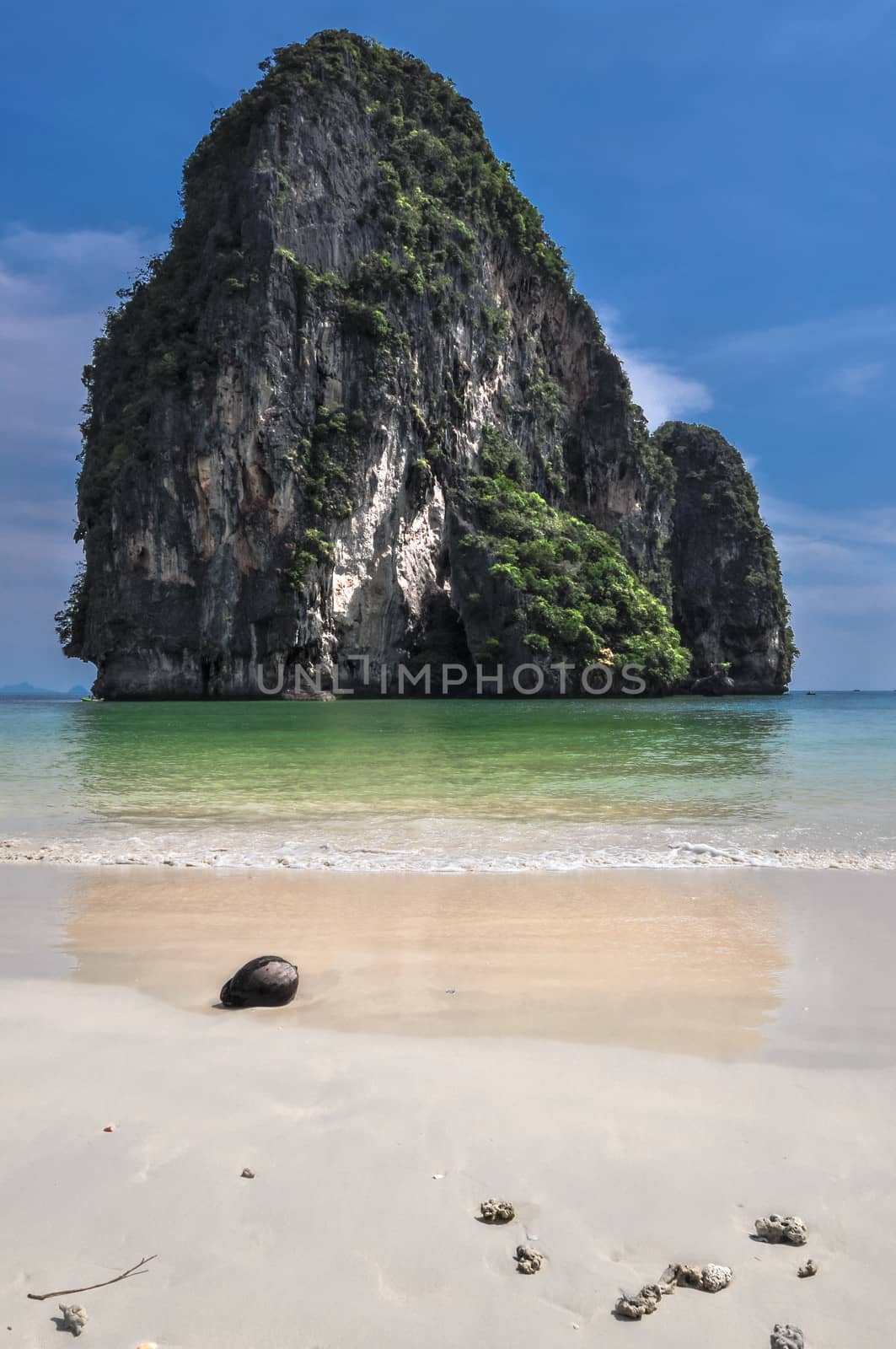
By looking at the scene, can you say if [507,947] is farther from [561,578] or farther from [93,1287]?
[561,578]

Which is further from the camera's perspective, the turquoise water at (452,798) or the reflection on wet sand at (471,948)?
the turquoise water at (452,798)

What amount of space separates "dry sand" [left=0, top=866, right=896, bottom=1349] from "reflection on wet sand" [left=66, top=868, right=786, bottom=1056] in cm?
2

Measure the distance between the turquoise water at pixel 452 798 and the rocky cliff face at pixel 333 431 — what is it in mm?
23290

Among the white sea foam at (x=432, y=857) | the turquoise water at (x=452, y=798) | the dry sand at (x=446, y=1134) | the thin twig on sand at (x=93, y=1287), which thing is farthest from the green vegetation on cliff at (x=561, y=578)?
the thin twig on sand at (x=93, y=1287)

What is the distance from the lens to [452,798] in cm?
857

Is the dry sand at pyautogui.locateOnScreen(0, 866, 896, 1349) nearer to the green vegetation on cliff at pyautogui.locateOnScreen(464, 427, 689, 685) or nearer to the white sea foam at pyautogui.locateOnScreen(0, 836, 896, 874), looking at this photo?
the white sea foam at pyautogui.locateOnScreen(0, 836, 896, 874)

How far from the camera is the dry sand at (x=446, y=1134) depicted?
1.48 metres

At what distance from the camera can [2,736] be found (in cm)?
1808

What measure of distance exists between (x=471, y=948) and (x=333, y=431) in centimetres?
3906

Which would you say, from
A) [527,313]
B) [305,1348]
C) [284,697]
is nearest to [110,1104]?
[305,1348]

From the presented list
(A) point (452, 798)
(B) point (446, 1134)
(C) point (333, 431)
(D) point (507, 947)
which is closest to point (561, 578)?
(C) point (333, 431)

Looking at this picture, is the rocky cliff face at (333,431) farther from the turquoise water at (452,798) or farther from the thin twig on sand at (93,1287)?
the thin twig on sand at (93,1287)

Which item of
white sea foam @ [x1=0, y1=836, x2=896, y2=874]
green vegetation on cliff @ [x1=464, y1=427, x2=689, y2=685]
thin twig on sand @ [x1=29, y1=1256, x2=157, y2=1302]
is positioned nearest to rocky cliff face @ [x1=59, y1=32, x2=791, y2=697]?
green vegetation on cliff @ [x1=464, y1=427, x2=689, y2=685]

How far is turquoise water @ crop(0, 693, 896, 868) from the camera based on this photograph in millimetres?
6098
